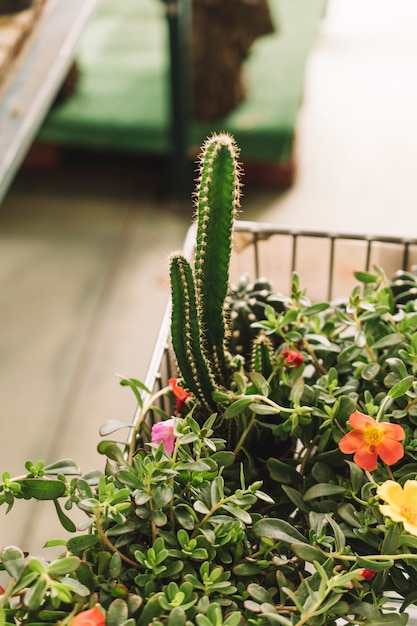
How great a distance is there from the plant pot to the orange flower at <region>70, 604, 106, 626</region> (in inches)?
56.6

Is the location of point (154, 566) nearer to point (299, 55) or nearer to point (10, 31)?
point (10, 31)

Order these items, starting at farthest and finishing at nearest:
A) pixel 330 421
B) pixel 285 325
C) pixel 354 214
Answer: pixel 354 214 → pixel 285 325 → pixel 330 421

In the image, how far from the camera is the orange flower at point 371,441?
2.48 ft

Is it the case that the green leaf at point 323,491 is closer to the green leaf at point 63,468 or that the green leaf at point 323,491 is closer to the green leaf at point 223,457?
the green leaf at point 223,457

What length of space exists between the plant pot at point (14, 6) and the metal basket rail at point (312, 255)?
93 cm

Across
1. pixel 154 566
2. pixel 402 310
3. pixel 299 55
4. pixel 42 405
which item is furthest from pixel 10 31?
pixel 299 55

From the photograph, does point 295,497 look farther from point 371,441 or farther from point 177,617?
point 177,617

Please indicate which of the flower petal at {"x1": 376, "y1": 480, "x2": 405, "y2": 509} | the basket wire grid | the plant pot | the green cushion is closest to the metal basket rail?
the basket wire grid

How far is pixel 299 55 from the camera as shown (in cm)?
287

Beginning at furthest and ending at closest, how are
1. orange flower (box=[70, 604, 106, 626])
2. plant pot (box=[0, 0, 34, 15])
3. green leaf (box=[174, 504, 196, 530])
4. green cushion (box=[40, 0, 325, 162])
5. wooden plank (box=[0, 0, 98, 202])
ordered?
green cushion (box=[40, 0, 325, 162]), plant pot (box=[0, 0, 34, 15]), wooden plank (box=[0, 0, 98, 202]), green leaf (box=[174, 504, 196, 530]), orange flower (box=[70, 604, 106, 626])

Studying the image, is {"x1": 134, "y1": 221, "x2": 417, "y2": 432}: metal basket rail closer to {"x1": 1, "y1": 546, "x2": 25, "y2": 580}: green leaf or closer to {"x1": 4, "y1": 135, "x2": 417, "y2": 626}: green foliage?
{"x1": 4, "y1": 135, "x2": 417, "y2": 626}: green foliage

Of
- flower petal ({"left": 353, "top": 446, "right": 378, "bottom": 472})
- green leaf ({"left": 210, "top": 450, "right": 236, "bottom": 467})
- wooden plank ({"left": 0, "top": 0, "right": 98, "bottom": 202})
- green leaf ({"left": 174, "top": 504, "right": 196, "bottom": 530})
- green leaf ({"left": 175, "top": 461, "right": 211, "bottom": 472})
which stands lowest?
green leaf ({"left": 174, "top": 504, "right": 196, "bottom": 530})

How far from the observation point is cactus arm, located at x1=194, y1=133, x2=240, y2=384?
2.53 feet

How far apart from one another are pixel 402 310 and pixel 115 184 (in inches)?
80.4
